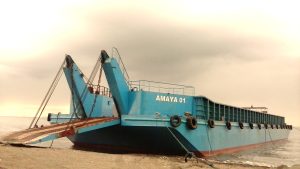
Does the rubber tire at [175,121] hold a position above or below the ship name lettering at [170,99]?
below

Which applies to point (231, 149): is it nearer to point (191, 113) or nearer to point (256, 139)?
point (191, 113)

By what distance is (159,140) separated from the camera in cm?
1838

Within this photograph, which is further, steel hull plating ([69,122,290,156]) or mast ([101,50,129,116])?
mast ([101,50,129,116])

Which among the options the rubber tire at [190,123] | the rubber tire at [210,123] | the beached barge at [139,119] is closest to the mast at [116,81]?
the beached barge at [139,119]

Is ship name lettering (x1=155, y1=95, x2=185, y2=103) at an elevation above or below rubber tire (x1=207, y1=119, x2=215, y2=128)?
above

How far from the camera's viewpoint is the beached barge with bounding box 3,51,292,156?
17.4m

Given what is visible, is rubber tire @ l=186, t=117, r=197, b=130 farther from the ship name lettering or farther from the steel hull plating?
the ship name lettering

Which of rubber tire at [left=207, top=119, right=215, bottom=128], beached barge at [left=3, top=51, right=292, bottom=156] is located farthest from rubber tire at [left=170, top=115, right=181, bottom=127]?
rubber tire at [left=207, top=119, right=215, bottom=128]

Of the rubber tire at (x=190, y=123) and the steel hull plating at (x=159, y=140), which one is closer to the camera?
the steel hull plating at (x=159, y=140)

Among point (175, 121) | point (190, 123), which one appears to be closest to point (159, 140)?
point (175, 121)

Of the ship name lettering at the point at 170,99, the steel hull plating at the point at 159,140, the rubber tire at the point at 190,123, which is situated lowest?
the steel hull plating at the point at 159,140

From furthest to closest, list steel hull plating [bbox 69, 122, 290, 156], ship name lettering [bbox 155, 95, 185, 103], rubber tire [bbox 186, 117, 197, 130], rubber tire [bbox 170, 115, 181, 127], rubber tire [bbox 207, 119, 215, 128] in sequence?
1. rubber tire [bbox 207, 119, 215, 128]
2. ship name lettering [bbox 155, 95, 185, 103]
3. rubber tire [bbox 186, 117, 197, 130]
4. steel hull plating [bbox 69, 122, 290, 156]
5. rubber tire [bbox 170, 115, 181, 127]

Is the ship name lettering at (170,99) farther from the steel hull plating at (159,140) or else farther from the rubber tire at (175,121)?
the rubber tire at (175,121)

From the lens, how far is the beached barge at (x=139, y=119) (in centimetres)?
1738
